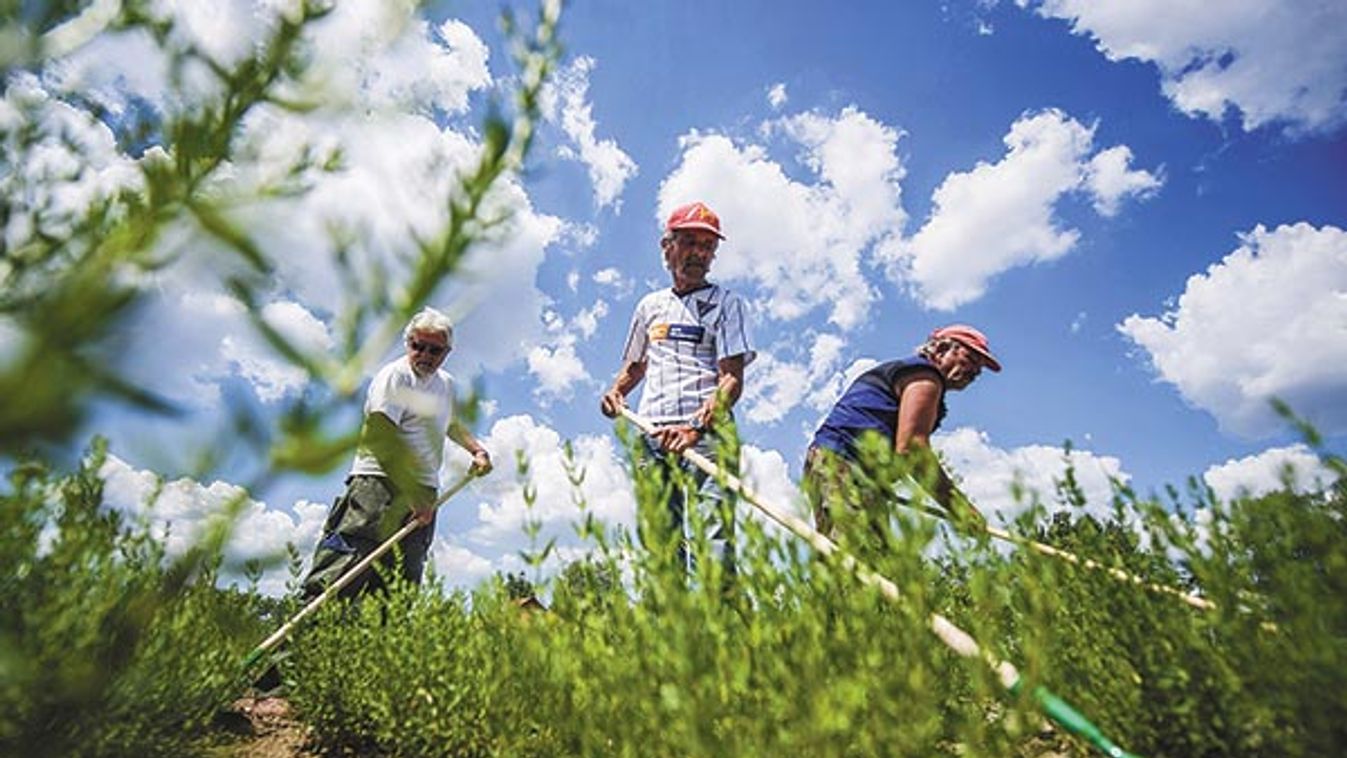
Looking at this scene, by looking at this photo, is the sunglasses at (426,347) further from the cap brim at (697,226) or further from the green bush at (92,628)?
the green bush at (92,628)

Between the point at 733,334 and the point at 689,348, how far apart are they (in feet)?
0.86

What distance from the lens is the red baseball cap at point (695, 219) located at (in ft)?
15.2

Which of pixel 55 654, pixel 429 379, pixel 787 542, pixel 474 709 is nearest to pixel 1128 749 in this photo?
pixel 787 542

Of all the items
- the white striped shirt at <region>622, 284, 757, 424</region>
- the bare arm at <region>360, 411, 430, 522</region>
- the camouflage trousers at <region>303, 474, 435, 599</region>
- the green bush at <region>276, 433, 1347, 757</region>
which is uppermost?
the white striped shirt at <region>622, 284, 757, 424</region>

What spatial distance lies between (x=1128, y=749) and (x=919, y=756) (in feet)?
3.71

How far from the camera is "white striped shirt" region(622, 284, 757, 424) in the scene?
4.51 metres

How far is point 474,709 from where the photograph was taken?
10.4ft

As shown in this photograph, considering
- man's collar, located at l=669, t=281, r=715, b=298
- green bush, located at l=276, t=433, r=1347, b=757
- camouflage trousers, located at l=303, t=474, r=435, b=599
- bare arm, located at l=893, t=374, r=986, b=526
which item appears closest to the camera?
green bush, located at l=276, t=433, r=1347, b=757

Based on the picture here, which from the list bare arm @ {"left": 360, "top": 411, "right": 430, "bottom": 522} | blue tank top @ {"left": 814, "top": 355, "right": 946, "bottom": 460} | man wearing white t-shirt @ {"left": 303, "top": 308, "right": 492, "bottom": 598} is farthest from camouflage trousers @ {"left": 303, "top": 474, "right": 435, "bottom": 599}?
bare arm @ {"left": 360, "top": 411, "right": 430, "bottom": 522}

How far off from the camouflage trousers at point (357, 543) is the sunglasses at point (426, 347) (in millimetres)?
809

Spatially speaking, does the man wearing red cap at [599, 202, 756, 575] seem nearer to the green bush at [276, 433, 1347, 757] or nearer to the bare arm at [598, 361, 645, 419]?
the bare arm at [598, 361, 645, 419]

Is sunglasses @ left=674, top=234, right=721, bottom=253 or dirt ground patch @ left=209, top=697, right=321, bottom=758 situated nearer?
dirt ground patch @ left=209, top=697, right=321, bottom=758

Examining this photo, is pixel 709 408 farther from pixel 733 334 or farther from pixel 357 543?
pixel 357 543

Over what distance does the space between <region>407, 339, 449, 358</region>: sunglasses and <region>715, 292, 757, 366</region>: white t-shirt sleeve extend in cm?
167
